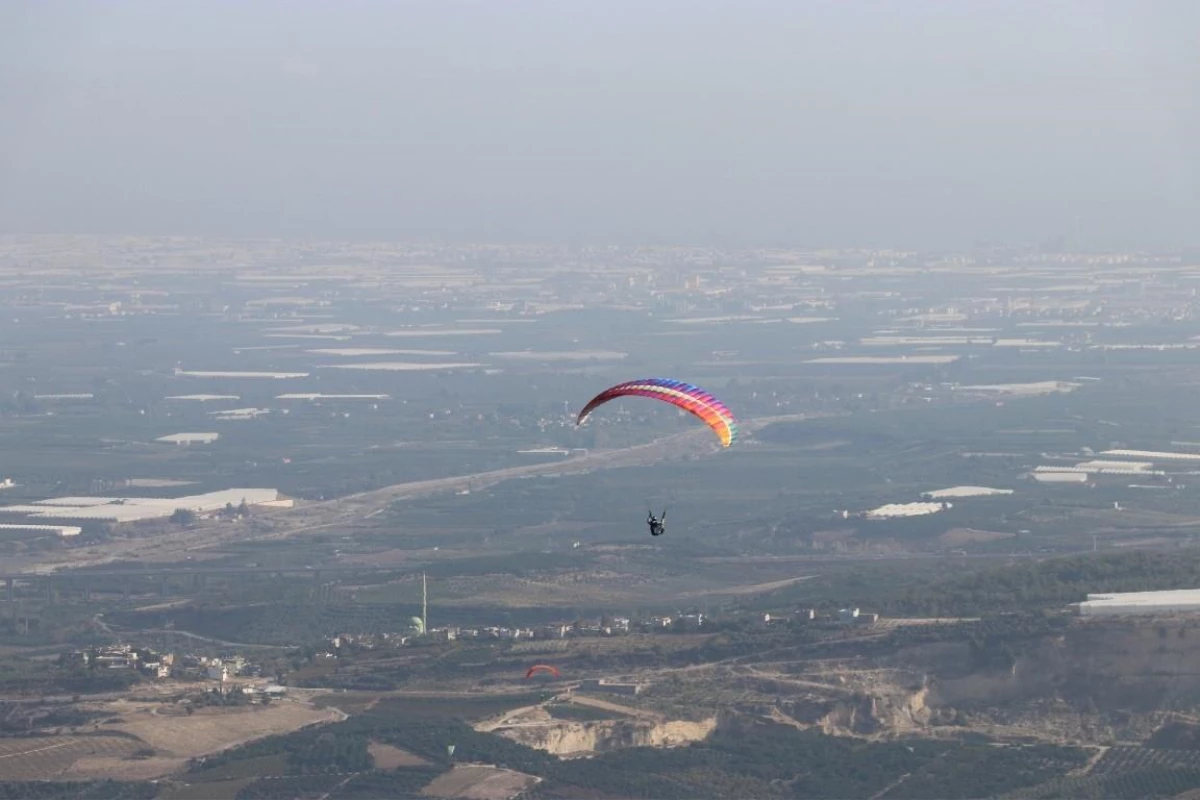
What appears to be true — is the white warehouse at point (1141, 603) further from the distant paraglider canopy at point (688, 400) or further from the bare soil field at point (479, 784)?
the distant paraglider canopy at point (688, 400)

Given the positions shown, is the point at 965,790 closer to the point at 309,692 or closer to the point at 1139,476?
the point at 309,692

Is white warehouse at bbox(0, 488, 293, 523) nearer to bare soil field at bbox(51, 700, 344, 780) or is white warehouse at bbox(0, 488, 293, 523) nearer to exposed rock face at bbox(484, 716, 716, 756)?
bare soil field at bbox(51, 700, 344, 780)

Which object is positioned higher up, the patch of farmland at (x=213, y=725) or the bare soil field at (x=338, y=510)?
the bare soil field at (x=338, y=510)

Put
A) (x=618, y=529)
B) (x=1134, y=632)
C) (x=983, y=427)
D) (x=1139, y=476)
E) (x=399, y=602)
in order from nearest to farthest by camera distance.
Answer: (x=1134, y=632) < (x=399, y=602) < (x=618, y=529) < (x=1139, y=476) < (x=983, y=427)

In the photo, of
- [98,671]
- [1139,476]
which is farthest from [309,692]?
[1139,476]

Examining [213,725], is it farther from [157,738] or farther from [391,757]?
[391,757]

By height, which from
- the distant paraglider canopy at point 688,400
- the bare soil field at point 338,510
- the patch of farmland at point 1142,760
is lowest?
the patch of farmland at point 1142,760

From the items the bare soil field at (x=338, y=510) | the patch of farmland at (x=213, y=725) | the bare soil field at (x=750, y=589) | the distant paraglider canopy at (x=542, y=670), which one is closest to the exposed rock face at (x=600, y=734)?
the patch of farmland at (x=213, y=725)

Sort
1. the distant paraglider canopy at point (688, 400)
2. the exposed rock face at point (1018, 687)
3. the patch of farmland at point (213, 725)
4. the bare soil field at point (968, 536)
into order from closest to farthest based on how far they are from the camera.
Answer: the distant paraglider canopy at point (688, 400) → the patch of farmland at point (213, 725) → the exposed rock face at point (1018, 687) → the bare soil field at point (968, 536)
